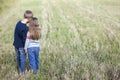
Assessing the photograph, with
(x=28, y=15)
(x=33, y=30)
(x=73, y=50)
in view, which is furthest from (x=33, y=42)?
(x=73, y=50)

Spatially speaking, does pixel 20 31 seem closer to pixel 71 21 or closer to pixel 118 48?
pixel 118 48

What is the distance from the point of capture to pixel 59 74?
7621mm

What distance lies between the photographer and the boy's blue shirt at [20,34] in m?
8.08

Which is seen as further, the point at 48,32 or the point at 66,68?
the point at 48,32

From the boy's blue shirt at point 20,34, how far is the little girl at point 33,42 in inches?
3.3

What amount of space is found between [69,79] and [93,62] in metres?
1.81

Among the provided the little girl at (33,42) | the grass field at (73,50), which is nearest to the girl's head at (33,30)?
the little girl at (33,42)

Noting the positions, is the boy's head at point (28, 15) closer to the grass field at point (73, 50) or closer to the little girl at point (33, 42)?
the little girl at point (33, 42)

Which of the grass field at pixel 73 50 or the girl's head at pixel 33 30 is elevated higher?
the girl's head at pixel 33 30

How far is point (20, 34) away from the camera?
812 cm

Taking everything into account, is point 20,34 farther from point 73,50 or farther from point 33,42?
point 73,50

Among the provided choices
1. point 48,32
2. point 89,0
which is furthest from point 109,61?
point 89,0

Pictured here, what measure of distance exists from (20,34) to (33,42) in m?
0.30

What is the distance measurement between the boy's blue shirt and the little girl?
8 cm
